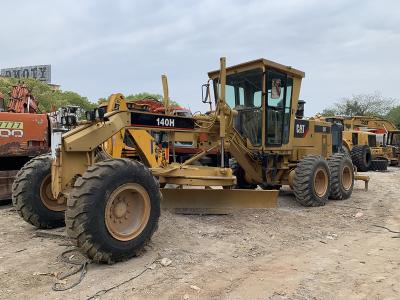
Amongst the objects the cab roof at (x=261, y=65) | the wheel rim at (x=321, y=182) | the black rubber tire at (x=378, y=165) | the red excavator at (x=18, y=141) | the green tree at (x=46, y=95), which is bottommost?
Answer: the black rubber tire at (x=378, y=165)

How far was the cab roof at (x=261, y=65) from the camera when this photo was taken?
845 centimetres

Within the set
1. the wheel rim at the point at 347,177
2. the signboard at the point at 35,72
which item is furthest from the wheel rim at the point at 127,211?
the signboard at the point at 35,72

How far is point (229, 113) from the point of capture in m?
7.29

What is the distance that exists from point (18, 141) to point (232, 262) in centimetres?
619

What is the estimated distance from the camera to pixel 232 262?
15.9 feet

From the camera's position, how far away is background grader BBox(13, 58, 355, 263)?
4578mm

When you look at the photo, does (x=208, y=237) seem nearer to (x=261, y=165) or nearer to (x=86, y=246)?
(x=86, y=246)

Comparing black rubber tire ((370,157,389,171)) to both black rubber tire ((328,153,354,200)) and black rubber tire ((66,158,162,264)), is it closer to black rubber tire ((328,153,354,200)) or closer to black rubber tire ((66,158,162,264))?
black rubber tire ((328,153,354,200))

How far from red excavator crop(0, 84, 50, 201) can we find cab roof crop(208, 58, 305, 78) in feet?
12.8

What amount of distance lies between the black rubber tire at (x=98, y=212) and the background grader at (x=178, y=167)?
0.4 inches

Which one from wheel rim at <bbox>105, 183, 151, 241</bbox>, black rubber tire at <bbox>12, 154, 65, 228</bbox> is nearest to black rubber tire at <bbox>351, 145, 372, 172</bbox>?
black rubber tire at <bbox>12, 154, 65, 228</bbox>

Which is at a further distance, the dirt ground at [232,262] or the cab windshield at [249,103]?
the cab windshield at [249,103]

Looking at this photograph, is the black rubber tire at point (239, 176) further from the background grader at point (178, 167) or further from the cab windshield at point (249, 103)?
the cab windshield at point (249, 103)

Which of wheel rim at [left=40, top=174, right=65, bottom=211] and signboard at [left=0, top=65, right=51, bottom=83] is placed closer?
wheel rim at [left=40, top=174, right=65, bottom=211]
